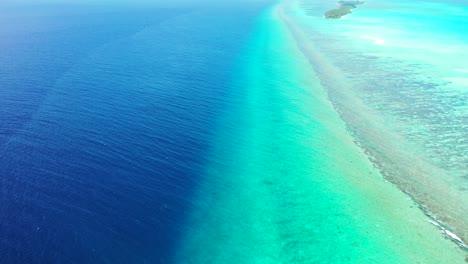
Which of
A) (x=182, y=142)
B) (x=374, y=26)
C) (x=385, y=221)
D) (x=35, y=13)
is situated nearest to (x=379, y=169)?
(x=385, y=221)

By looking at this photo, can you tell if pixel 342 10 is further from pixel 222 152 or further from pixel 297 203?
pixel 297 203

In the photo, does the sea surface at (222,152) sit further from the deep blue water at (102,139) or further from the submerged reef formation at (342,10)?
the submerged reef formation at (342,10)

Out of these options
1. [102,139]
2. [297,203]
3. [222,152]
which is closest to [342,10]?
[222,152]

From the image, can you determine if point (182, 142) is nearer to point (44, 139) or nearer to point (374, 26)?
point (44, 139)

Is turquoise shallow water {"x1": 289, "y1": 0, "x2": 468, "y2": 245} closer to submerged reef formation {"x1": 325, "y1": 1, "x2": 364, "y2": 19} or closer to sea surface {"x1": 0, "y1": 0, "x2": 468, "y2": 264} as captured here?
sea surface {"x1": 0, "y1": 0, "x2": 468, "y2": 264}

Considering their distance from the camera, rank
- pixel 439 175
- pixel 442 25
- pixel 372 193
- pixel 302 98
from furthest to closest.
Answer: pixel 442 25, pixel 302 98, pixel 439 175, pixel 372 193

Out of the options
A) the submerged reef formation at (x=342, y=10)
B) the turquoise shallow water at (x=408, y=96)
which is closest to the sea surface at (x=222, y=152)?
the turquoise shallow water at (x=408, y=96)
